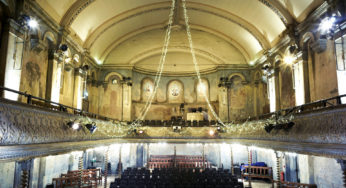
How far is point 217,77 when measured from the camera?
27531 millimetres

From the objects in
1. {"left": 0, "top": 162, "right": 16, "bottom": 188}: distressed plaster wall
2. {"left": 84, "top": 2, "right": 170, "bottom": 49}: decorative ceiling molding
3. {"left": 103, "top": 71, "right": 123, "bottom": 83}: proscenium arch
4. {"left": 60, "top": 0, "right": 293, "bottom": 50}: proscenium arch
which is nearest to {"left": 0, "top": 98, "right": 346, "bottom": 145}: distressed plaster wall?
{"left": 0, "top": 162, "right": 16, "bottom": 188}: distressed plaster wall

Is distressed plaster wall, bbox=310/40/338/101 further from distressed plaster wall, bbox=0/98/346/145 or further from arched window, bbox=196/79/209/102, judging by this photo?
arched window, bbox=196/79/209/102

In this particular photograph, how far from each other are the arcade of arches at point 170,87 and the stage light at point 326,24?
108mm

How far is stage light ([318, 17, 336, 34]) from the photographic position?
1238cm

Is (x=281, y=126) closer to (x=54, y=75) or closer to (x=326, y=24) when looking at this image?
(x=326, y=24)

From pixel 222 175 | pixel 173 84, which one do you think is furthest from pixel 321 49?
pixel 173 84

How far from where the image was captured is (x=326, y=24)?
43.1 ft

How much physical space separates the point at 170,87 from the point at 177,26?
25.9ft

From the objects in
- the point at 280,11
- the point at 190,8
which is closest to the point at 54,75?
the point at 190,8

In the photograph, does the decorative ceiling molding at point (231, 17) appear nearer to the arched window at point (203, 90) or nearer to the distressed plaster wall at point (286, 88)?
the distressed plaster wall at point (286, 88)

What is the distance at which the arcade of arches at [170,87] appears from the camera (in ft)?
34.6

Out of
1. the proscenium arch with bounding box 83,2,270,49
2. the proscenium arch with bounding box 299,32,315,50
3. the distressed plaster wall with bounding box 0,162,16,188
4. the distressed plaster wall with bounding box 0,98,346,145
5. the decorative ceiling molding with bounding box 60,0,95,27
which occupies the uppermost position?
the proscenium arch with bounding box 83,2,270,49

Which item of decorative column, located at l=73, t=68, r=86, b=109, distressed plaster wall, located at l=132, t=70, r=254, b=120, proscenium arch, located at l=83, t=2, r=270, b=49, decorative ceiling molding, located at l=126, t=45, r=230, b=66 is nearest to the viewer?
decorative column, located at l=73, t=68, r=86, b=109

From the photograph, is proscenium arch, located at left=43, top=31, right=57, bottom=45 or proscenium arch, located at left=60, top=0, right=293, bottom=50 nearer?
proscenium arch, located at left=43, top=31, right=57, bottom=45
